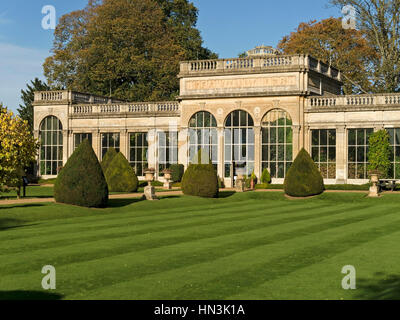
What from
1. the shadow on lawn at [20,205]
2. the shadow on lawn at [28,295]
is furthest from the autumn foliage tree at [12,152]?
the shadow on lawn at [28,295]

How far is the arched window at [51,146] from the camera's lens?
54.7 metres

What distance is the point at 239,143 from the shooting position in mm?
47969

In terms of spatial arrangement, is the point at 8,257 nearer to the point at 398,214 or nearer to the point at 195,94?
the point at 398,214

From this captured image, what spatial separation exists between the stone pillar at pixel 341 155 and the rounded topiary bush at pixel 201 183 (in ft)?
42.4

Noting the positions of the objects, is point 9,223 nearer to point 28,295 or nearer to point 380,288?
point 28,295

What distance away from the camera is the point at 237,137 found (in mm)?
47938

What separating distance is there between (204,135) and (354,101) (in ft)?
38.6

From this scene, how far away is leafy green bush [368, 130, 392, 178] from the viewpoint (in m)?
42.7

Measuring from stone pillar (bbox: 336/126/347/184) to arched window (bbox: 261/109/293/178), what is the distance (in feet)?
11.2

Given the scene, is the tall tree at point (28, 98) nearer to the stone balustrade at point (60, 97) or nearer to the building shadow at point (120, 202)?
the stone balustrade at point (60, 97)

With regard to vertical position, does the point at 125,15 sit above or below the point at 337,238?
above
